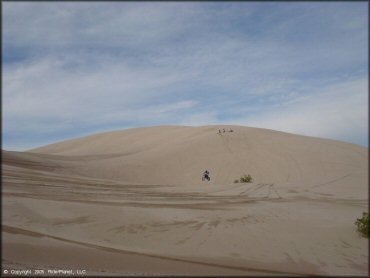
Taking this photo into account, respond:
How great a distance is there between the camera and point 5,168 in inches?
563

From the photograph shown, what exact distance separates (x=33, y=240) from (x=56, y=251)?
1.81 ft

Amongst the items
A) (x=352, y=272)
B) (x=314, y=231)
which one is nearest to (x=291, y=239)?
(x=314, y=231)

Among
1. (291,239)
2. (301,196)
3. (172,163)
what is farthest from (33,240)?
(172,163)

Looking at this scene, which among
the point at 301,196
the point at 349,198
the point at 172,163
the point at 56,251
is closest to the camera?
the point at 56,251

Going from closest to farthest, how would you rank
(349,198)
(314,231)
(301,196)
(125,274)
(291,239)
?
(125,274) → (291,239) → (314,231) → (349,198) → (301,196)

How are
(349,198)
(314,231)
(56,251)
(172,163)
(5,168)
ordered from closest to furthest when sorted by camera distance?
(56,251) < (314,231) < (349,198) < (5,168) < (172,163)

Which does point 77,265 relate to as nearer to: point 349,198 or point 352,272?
point 352,272

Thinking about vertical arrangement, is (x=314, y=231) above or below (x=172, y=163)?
below

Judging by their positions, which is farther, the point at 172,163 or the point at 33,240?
the point at 172,163

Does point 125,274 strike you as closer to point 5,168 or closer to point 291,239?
point 291,239

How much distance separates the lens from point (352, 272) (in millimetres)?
4598

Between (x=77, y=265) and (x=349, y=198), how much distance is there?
28.1 feet

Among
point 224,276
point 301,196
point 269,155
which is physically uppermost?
point 269,155

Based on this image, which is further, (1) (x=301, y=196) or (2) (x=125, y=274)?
(1) (x=301, y=196)
